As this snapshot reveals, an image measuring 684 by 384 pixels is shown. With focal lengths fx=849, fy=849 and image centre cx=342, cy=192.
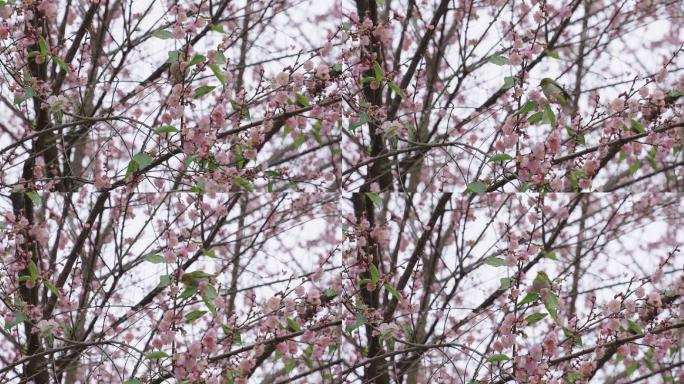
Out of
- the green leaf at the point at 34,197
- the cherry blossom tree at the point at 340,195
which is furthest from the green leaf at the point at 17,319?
the green leaf at the point at 34,197

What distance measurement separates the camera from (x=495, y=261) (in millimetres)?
2135

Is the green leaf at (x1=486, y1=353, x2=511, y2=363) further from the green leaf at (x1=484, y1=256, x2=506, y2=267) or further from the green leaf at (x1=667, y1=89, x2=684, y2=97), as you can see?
the green leaf at (x1=667, y1=89, x2=684, y2=97)

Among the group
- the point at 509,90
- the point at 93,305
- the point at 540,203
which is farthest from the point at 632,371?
the point at 93,305

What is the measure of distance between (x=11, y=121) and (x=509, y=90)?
1432mm

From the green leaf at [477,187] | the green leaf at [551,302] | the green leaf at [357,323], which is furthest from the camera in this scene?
the green leaf at [477,187]

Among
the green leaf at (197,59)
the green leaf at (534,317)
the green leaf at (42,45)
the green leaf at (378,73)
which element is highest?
the green leaf at (42,45)

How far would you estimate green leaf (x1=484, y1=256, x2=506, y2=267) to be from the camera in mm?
2105

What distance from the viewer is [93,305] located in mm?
2182

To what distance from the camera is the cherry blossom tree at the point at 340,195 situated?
6.66 ft

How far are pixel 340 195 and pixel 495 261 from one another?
1.47 feet

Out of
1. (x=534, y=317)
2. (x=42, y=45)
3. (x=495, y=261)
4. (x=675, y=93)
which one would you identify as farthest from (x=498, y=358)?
(x=42, y=45)

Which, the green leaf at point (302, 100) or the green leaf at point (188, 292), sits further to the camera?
the green leaf at point (302, 100)

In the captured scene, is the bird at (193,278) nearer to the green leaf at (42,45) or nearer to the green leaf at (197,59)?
the green leaf at (197,59)

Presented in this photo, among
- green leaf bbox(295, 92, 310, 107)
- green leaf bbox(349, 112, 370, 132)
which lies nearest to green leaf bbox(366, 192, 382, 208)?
green leaf bbox(349, 112, 370, 132)
